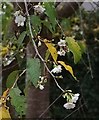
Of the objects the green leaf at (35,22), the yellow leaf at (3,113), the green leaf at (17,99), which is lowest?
the yellow leaf at (3,113)

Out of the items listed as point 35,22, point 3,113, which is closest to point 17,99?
point 3,113

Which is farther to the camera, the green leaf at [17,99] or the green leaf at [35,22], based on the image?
the green leaf at [35,22]

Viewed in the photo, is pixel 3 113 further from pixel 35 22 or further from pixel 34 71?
pixel 35 22

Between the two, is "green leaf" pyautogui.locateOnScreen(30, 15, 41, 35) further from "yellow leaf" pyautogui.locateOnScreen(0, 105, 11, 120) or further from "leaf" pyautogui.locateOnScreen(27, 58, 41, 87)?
→ "yellow leaf" pyautogui.locateOnScreen(0, 105, 11, 120)

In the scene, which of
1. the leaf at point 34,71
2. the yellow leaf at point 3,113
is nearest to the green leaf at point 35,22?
the leaf at point 34,71

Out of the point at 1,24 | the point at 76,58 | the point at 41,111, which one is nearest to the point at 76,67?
the point at 41,111

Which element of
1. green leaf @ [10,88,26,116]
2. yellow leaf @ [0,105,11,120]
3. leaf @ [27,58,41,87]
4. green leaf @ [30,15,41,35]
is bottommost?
yellow leaf @ [0,105,11,120]

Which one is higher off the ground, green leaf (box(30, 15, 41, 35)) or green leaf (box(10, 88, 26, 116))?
green leaf (box(30, 15, 41, 35))

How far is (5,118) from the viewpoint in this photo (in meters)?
0.96

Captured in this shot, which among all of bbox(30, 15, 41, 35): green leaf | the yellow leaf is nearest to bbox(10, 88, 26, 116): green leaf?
the yellow leaf

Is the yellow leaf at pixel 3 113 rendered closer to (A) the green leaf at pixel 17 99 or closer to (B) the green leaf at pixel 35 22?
(A) the green leaf at pixel 17 99

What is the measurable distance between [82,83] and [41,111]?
84.5 inches

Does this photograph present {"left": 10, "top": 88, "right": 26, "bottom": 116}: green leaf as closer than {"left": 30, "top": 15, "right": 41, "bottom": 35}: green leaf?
Yes

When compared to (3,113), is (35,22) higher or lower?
higher
